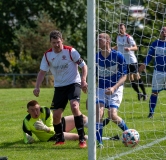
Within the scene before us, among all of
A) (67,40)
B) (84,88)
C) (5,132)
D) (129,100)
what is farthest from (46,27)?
(84,88)

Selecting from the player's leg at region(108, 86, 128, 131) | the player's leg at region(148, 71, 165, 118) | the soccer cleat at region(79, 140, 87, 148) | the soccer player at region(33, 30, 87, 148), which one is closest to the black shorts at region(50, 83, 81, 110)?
the soccer player at region(33, 30, 87, 148)

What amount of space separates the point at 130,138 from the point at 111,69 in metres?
1.11

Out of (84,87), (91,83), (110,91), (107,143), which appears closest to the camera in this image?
(91,83)

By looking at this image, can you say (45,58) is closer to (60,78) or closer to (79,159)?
(60,78)

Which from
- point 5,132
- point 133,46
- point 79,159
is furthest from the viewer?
point 133,46

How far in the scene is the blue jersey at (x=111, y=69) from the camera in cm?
841

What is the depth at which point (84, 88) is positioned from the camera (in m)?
7.89

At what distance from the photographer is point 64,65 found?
851 centimetres

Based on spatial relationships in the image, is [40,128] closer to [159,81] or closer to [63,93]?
[63,93]

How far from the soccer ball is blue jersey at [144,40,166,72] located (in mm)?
2727

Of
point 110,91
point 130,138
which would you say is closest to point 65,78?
point 110,91

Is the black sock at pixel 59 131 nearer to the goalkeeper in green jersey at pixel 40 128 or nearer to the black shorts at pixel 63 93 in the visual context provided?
the goalkeeper in green jersey at pixel 40 128

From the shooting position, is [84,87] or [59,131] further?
[59,131]

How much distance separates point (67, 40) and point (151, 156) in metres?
24.5
